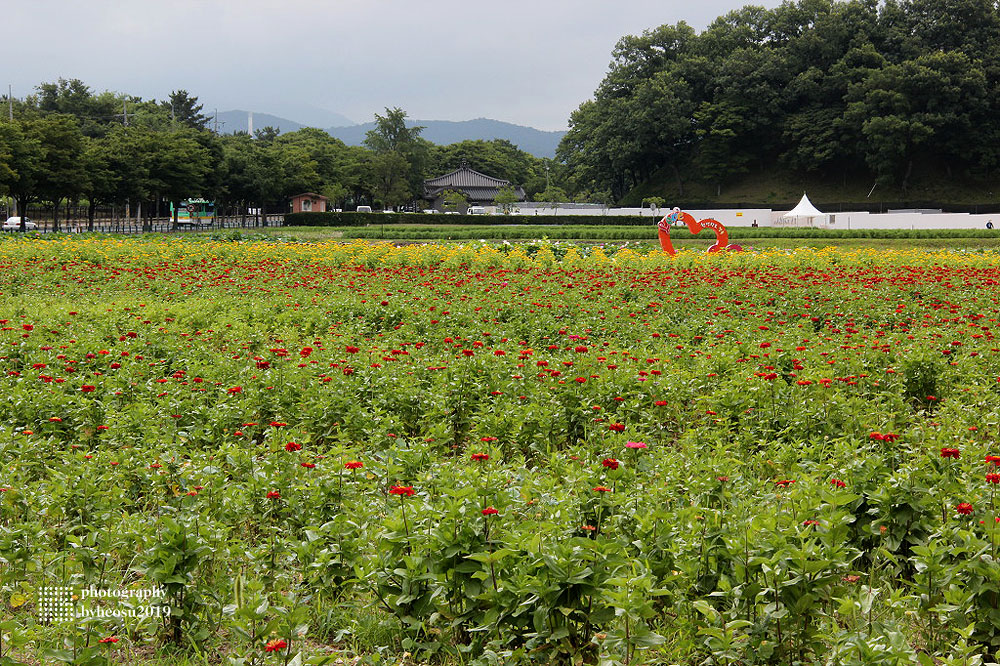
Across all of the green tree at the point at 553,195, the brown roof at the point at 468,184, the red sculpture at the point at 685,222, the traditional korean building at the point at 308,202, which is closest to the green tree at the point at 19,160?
the red sculpture at the point at 685,222

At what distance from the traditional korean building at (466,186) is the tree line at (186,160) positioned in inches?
83.4

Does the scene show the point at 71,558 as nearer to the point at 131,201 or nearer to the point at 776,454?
Result: the point at 776,454

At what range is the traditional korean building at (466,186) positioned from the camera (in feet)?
230

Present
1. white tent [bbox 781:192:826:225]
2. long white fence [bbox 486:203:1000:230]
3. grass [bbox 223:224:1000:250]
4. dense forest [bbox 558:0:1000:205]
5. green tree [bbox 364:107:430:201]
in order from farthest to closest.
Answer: green tree [bbox 364:107:430:201], dense forest [bbox 558:0:1000:205], white tent [bbox 781:192:826:225], long white fence [bbox 486:203:1000:230], grass [bbox 223:224:1000:250]

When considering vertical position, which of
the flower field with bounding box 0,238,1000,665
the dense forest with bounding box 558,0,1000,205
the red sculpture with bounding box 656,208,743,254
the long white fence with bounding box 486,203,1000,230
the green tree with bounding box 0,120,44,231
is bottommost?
the flower field with bounding box 0,238,1000,665

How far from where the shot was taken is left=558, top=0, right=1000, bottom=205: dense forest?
48344 mm

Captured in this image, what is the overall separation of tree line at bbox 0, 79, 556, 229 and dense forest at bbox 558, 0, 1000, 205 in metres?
15.6

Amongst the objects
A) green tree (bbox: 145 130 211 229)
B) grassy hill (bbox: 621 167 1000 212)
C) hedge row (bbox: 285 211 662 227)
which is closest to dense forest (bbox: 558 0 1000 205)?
grassy hill (bbox: 621 167 1000 212)

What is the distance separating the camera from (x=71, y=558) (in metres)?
3.15

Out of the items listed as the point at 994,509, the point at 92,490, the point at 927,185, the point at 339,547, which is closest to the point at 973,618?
the point at 994,509

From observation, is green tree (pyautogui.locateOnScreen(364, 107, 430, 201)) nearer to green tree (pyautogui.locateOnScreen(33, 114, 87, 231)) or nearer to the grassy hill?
the grassy hill

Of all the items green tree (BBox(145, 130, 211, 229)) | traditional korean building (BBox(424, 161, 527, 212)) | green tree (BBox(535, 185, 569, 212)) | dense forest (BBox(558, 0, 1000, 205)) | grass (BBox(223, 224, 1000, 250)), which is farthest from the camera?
green tree (BBox(535, 185, 569, 212))

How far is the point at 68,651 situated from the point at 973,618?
115 inches

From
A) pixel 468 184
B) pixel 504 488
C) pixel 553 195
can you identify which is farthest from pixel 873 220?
pixel 504 488
